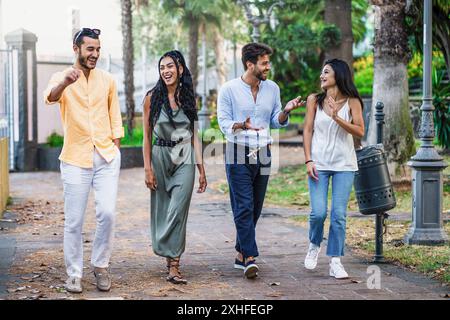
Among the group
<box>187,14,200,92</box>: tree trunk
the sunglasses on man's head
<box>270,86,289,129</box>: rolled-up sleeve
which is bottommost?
<box>270,86,289,129</box>: rolled-up sleeve

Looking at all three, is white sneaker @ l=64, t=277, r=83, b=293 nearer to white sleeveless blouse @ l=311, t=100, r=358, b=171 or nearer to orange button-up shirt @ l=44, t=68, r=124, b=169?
orange button-up shirt @ l=44, t=68, r=124, b=169

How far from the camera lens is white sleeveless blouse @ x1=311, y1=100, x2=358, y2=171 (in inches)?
313

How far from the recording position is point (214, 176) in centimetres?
1809

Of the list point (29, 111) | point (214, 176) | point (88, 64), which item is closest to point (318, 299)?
point (88, 64)

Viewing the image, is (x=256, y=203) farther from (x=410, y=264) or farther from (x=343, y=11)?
(x=343, y=11)

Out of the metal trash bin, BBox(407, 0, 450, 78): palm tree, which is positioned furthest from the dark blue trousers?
BBox(407, 0, 450, 78): palm tree

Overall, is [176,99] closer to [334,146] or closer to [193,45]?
[334,146]

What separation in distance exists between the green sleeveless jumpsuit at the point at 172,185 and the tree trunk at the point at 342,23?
48.2 feet

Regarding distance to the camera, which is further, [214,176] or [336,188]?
[214,176]

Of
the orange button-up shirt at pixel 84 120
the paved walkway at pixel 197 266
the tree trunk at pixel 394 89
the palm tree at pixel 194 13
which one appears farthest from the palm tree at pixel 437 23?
the palm tree at pixel 194 13

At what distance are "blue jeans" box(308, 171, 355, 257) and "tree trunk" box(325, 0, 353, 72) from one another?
47.6ft

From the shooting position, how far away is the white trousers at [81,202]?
23.9 ft
